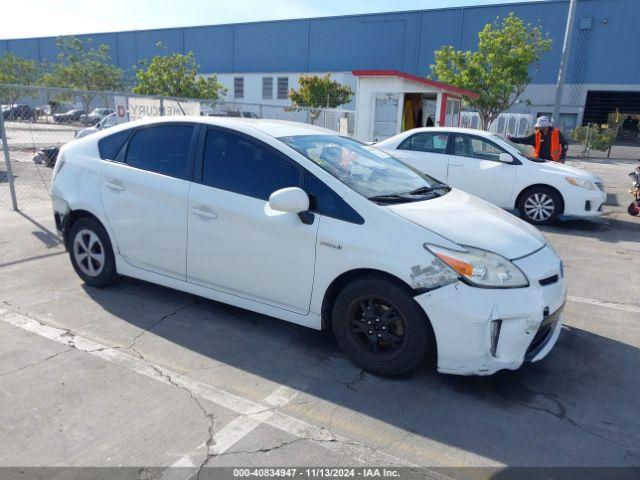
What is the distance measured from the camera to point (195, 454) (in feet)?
8.41

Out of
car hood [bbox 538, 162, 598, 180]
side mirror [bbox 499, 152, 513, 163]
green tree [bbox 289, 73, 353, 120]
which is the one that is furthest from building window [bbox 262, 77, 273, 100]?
car hood [bbox 538, 162, 598, 180]

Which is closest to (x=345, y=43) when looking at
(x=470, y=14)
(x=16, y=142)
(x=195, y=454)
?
(x=470, y=14)

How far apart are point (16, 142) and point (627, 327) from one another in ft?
35.1

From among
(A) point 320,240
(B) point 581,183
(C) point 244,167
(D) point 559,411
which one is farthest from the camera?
(B) point 581,183

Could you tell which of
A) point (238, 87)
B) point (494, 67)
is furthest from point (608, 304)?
point (238, 87)

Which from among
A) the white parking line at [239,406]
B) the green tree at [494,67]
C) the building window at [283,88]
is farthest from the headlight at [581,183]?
the building window at [283,88]

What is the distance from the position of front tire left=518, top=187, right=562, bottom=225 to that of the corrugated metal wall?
34.7 metres

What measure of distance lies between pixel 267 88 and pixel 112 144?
44.1m

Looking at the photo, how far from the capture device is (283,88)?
A: 4569 cm

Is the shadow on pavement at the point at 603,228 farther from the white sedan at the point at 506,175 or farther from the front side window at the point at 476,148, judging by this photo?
the front side window at the point at 476,148

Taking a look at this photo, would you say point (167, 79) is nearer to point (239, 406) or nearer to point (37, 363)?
point (37, 363)

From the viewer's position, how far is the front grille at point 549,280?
3182mm

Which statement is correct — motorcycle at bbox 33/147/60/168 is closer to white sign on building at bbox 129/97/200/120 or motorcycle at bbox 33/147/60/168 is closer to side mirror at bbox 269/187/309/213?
white sign on building at bbox 129/97/200/120

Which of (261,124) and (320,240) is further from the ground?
(261,124)
